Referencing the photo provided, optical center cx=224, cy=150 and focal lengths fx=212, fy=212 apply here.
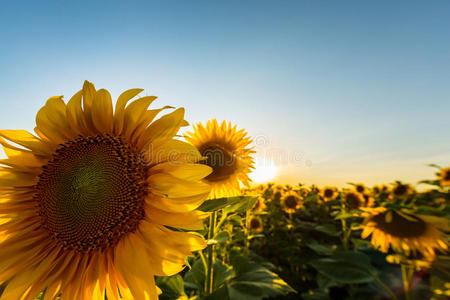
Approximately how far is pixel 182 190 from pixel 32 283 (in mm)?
955

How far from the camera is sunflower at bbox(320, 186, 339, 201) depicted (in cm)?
785

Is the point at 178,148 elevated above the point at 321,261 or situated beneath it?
elevated above

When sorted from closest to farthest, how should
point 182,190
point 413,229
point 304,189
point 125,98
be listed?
point 182,190 < point 125,98 < point 413,229 < point 304,189

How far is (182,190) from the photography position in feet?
3.02

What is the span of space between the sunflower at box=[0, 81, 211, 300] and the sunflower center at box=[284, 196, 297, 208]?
6498mm

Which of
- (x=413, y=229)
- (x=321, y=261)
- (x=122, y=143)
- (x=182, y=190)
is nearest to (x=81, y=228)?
(x=122, y=143)

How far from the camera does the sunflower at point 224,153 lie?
8.23 feet

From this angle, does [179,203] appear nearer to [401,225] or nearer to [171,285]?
[171,285]

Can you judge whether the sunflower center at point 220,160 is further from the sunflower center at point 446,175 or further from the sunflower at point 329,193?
the sunflower center at point 446,175

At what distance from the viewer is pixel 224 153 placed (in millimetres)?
2650

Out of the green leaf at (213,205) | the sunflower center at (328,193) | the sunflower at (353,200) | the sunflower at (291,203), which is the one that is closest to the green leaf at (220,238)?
the green leaf at (213,205)

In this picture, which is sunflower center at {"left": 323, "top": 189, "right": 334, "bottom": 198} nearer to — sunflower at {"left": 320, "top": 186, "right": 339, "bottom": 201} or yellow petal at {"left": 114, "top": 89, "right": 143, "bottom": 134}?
sunflower at {"left": 320, "top": 186, "right": 339, "bottom": 201}

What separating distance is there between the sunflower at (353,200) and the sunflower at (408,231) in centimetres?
264

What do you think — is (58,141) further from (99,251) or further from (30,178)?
(99,251)
